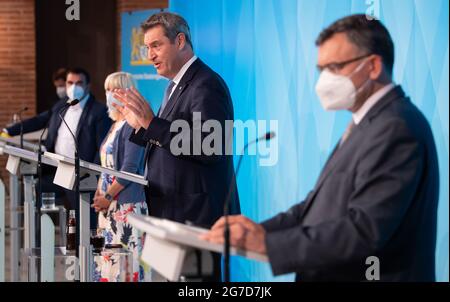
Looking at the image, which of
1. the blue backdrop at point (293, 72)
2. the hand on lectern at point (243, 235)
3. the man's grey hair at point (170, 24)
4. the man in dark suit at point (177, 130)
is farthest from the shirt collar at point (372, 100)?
the man's grey hair at point (170, 24)

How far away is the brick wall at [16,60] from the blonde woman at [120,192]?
7080 mm

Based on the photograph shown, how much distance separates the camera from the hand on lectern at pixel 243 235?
8.38 feet

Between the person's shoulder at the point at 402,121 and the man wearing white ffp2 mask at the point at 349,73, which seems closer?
the person's shoulder at the point at 402,121

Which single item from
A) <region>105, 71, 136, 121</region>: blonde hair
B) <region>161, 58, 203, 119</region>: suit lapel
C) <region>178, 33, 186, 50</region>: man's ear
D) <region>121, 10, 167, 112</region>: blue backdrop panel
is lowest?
<region>161, 58, 203, 119</region>: suit lapel

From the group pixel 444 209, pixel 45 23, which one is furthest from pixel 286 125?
pixel 45 23

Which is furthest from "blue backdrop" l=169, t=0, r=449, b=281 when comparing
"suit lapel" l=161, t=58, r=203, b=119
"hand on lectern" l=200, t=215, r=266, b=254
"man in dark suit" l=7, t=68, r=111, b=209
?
"man in dark suit" l=7, t=68, r=111, b=209

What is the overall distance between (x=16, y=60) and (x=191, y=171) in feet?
29.3

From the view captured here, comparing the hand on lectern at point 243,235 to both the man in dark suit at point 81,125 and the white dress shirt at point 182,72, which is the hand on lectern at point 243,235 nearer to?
the white dress shirt at point 182,72

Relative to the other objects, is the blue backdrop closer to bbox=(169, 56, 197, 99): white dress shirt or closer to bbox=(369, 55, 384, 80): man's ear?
bbox=(169, 56, 197, 99): white dress shirt

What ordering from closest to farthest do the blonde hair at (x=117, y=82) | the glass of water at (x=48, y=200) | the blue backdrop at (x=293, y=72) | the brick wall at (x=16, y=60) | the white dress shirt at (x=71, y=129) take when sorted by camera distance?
the blue backdrop at (x=293, y=72), the blonde hair at (x=117, y=82), the white dress shirt at (x=71, y=129), the glass of water at (x=48, y=200), the brick wall at (x=16, y=60)

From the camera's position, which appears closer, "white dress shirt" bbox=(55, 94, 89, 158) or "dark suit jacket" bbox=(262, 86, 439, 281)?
"dark suit jacket" bbox=(262, 86, 439, 281)

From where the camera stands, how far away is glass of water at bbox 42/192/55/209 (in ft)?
25.3

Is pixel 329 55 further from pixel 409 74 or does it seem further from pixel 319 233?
pixel 409 74

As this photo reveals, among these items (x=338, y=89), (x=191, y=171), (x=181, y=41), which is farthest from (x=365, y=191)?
(x=181, y=41)
